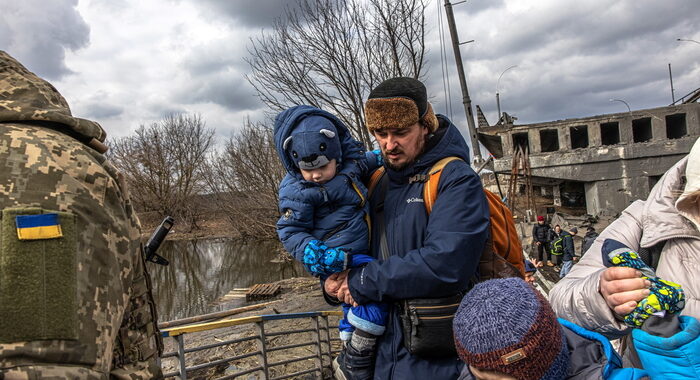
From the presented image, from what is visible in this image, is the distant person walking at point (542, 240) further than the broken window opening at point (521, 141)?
No

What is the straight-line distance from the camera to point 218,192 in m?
32.7

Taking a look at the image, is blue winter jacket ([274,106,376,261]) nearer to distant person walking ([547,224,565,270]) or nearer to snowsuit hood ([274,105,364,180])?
snowsuit hood ([274,105,364,180])

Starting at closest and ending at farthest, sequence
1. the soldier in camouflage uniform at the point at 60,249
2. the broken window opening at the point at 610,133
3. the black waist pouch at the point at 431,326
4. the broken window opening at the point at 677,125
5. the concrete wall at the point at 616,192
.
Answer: the soldier in camouflage uniform at the point at 60,249
the black waist pouch at the point at 431,326
the concrete wall at the point at 616,192
the broken window opening at the point at 677,125
the broken window opening at the point at 610,133

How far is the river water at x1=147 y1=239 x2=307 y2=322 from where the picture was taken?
18469 millimetres

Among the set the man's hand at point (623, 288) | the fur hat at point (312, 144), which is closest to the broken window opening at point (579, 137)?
the fur hat at point (312, 144)

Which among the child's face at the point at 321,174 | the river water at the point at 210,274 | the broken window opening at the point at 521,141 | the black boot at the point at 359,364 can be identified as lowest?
the river water at the point at 210,274

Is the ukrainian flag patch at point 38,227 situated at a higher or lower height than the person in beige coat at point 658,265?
higher

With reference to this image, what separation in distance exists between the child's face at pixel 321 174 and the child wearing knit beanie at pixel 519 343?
1027mm

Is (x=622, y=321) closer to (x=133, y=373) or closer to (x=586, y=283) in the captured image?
(x=586, y=283)

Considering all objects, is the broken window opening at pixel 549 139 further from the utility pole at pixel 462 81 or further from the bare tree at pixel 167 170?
the bare tree at pixel 167 170

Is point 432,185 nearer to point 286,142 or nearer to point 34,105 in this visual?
point 286,142

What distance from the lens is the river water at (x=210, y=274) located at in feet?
60.6

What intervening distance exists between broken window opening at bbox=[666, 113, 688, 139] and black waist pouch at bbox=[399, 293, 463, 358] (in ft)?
69.7

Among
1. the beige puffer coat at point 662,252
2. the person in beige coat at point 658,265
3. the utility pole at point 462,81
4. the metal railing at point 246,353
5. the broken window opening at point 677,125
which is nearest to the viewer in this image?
the person in beige coat at point 658,265
